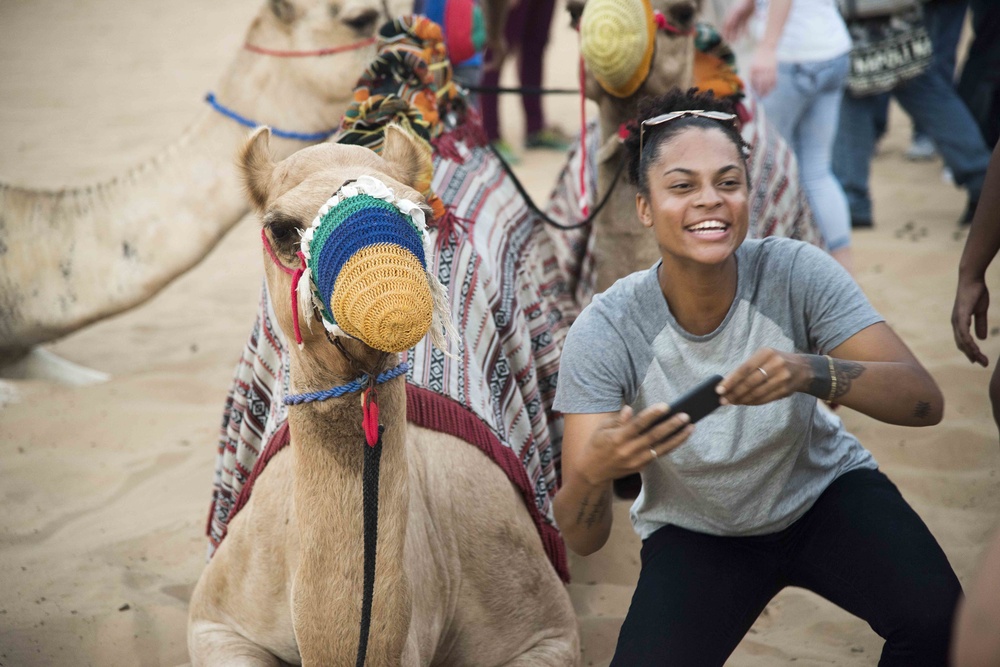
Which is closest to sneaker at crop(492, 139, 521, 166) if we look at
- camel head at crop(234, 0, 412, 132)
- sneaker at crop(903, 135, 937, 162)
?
sneaker at crop(903, 135, 937, 162)

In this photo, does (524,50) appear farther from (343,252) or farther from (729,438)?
(343,252)

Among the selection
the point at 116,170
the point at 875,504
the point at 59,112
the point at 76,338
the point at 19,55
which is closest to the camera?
the point at 875,504

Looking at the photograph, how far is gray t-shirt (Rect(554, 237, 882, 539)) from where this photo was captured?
2088mm

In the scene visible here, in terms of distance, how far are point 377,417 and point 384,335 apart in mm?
269

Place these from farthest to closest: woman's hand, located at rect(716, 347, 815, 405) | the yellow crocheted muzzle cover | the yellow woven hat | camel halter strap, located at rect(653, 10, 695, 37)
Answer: camel halter strap, located at rect(653, 10, 695, 37), the yellow woven hat, woman's hand, located at rect(716, 347, 815, 405), the yellow crocheted muzzle cover

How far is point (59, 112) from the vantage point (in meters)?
9.97

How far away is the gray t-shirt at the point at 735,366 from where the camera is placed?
2088 millimetres

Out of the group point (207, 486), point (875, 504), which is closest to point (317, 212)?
point (875, 504)

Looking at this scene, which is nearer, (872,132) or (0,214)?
(0,214)

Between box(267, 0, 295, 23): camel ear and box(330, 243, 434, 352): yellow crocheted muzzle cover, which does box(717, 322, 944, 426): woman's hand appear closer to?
box(330, 243, 434, 352): yellow crocheted muzzle cover

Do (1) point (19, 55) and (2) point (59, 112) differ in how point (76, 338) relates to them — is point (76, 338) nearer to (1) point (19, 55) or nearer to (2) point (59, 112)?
(2) point (59, 112)

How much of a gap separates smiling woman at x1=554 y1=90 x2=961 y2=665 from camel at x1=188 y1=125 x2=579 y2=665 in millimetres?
379

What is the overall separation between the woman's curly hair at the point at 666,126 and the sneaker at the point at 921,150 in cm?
612

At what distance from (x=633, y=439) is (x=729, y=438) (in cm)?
44
